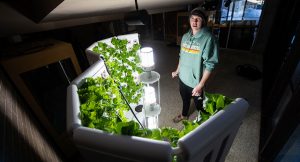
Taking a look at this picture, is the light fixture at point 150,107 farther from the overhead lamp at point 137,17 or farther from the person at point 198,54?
the overhead lamp at point 137,17

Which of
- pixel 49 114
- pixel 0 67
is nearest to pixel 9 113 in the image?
pixel 0 67

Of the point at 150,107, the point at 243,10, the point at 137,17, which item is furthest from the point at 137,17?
the point at 243,10

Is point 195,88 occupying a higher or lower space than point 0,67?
lower

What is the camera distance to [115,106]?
101cm

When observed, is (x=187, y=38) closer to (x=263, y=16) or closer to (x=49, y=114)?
(x=49, y=114)

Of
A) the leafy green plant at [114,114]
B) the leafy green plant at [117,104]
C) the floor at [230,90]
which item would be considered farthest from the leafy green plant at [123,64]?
the floor at [230,90]

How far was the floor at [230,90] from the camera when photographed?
218cm

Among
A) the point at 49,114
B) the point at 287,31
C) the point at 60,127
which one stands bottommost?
the point at 60,127

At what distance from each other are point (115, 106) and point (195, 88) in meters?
1.16

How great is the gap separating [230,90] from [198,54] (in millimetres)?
1910

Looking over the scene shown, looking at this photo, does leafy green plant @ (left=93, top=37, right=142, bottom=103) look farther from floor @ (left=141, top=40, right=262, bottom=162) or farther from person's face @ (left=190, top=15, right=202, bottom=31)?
floor @ (left=141, top=40, right=262, bottom=162)

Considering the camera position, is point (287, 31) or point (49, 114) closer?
point (49, 114)

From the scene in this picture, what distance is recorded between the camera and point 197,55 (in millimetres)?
1814

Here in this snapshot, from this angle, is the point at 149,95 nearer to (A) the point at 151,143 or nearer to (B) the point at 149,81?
(B) the point at 149,81
